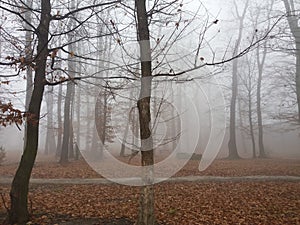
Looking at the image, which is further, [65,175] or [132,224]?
[65,175]

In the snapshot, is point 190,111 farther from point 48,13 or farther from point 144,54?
point 48,13

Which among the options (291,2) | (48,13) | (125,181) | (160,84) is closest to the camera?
(48,13)

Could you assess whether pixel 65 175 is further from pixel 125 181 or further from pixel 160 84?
pixel 160 84

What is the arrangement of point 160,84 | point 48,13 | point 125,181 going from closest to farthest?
point 48,13, point 160,84, point 125,181

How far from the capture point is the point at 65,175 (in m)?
12.7

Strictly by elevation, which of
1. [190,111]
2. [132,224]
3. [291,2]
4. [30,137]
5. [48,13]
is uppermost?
[291,2]

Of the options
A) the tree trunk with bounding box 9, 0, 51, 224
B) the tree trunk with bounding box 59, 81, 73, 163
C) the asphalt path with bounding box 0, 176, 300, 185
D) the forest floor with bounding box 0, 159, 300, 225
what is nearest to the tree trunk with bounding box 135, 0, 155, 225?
the forest floor with bounding box 0, 159, 300, 225

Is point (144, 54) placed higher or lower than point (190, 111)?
higher

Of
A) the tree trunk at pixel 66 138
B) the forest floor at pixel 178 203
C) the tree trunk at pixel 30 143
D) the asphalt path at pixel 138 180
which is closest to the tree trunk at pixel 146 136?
the forest floor at pixel 178 203

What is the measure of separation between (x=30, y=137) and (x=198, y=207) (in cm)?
448

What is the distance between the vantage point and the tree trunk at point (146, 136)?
5.20m

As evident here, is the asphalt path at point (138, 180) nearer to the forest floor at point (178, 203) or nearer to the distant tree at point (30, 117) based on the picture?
the forest floor at point (178, 203)

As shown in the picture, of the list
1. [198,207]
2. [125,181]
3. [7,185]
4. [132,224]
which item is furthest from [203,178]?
[7,185]

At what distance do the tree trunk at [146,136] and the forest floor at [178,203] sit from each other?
120cm
